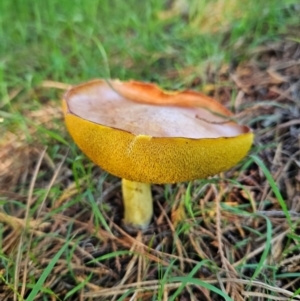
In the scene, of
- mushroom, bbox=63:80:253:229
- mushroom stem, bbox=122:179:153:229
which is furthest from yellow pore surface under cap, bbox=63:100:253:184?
mushroom stem, bbox=122:179:153:229

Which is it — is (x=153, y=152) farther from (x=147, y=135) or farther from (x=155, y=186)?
(x=155, y=186)

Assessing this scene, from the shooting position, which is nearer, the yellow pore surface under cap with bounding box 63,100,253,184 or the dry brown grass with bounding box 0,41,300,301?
the yellow pore surface under cap with bounding box 63,100,253,184

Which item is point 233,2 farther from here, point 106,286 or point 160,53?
point 106,286

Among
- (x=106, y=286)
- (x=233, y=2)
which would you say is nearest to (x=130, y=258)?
(x=106, y=286)

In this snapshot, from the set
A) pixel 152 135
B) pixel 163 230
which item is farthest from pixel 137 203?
pixel 152 135

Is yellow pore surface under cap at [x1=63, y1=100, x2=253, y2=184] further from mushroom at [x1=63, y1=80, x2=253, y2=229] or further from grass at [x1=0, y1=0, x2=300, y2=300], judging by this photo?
grass at [x1=0, y1=0, x2=300, y2=300]

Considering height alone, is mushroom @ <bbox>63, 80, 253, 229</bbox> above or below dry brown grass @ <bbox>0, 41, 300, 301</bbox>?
above

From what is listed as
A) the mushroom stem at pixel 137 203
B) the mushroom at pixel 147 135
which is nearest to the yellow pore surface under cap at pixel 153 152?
the mushroom at pixel 147 135
